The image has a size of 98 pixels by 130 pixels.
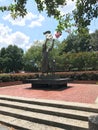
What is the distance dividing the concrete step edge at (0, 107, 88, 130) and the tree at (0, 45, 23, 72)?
48994 millimetres

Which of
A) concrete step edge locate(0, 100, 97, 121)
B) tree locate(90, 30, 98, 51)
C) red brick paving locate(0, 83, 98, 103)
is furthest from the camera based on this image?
tree locate(90, 30, 98, 51)

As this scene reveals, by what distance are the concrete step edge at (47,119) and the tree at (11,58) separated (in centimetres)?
4899

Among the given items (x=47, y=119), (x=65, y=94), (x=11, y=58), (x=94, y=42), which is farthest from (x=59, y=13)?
(x=94, y=42)

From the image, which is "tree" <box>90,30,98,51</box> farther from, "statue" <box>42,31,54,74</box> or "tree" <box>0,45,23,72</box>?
"statue" <box>42,31,54,74</box>

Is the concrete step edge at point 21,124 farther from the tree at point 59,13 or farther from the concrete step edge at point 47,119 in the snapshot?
the tree at point 59,13

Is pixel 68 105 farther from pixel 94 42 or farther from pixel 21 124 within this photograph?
pixel 94 42

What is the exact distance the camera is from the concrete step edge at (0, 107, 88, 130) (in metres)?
7.59

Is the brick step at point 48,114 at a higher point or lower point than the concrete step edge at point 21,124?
higher

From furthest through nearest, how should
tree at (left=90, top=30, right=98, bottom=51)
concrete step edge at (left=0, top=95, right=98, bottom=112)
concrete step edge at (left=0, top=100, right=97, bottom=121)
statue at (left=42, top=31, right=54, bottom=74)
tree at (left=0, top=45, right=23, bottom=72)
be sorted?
tree at (left=90, top=30, right=98, bottom=51) < tree at (left=0, top=45, right=23, bottom=72) < statue at (left=42, top=31, right=54, bottom=74) < concrete step edge at (left=0, top=95, right=98, bottom=112) < concrete step edge at (left=0, top=100, right=97, bottom=121)

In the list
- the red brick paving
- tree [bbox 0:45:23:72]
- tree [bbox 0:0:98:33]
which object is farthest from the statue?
tree [bbox 0:45:23:72]

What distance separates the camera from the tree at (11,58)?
192 ft

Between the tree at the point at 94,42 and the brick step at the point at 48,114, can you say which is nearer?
the brick step at the point at 48,114

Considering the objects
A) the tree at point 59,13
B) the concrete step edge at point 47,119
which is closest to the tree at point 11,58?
the concrete step edge at point 47,119

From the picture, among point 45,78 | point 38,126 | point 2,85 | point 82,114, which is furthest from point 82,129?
point 2,85
